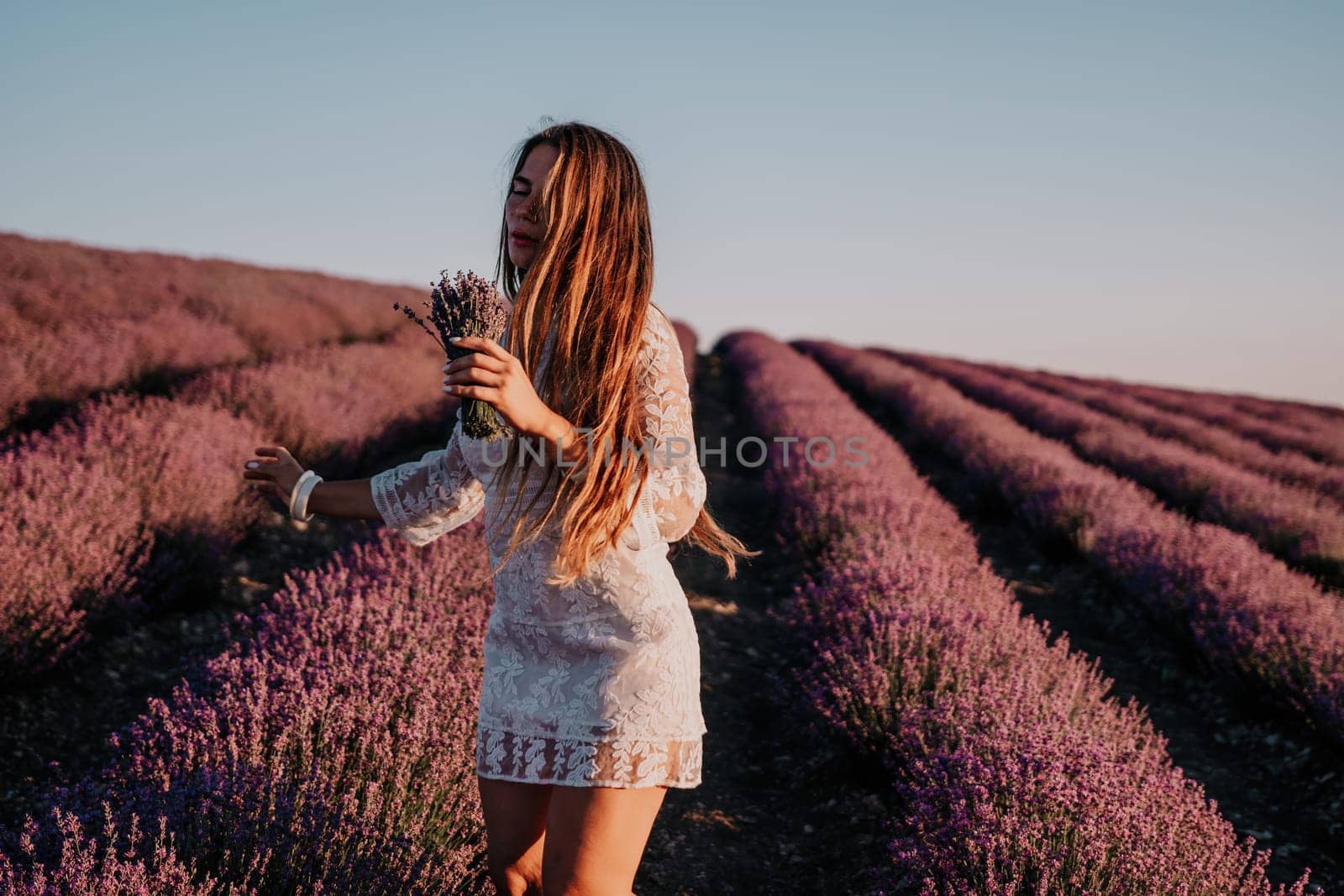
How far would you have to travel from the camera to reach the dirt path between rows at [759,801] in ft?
10.0

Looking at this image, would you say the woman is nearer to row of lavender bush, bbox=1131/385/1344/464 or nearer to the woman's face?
the woman's face

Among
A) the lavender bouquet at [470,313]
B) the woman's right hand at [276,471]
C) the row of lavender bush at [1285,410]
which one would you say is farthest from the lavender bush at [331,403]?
the row of lavender bush at [1285,410]

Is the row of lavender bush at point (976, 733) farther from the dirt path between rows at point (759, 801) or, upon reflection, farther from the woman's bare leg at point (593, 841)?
the woman's bare leg at point (593, 841)

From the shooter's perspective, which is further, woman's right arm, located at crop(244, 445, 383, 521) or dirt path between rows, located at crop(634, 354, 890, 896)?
dirt path between rows, located at crop(634, 354, 890, 896)

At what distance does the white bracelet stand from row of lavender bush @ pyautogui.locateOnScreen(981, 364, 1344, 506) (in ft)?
31.8

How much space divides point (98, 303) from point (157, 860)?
10.6m

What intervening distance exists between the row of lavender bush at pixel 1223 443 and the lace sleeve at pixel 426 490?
9.52 meters

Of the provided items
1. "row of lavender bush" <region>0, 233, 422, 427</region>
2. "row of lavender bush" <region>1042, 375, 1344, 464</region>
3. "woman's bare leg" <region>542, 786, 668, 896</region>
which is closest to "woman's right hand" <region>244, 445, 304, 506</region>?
"woman's bare leg" <region>542, 786, 668, 896</region>

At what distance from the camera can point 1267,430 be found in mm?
13648

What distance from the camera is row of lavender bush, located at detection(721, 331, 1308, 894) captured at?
7.38 feet

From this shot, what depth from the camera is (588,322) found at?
55.9 inches

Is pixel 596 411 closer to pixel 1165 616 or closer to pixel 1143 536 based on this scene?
pixel 1165 616

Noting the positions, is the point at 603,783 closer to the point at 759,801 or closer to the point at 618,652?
the point at 618,652

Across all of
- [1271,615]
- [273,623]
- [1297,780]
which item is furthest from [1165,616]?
[273,623]
